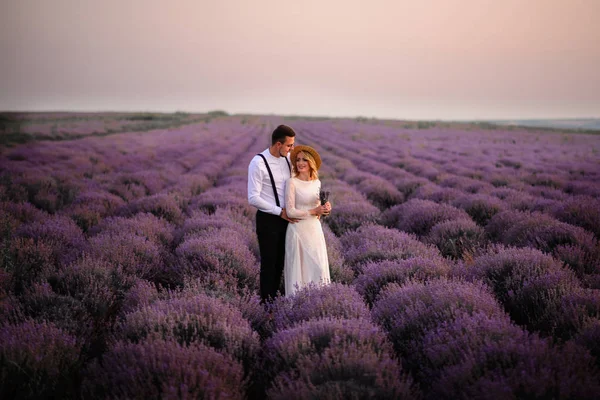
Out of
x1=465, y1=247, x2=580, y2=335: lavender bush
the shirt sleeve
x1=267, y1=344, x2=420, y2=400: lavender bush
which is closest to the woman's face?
the shirt sleeve

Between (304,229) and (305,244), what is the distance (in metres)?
0.13

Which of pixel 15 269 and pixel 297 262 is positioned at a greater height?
pixel 297 262

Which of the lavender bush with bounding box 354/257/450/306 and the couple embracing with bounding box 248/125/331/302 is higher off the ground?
the couple embracing with bounding box 248/125/331/302

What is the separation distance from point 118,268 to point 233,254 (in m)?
1.09

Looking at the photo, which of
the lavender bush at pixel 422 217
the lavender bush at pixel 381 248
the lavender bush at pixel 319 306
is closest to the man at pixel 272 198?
the lavender bush at pixel 319 306

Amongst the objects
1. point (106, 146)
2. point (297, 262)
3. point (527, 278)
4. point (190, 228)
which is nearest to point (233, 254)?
point (297, 262)

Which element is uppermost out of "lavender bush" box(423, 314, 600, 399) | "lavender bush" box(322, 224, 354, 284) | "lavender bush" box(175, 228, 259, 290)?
"lavender bush" box(423, 314, 600, 399)

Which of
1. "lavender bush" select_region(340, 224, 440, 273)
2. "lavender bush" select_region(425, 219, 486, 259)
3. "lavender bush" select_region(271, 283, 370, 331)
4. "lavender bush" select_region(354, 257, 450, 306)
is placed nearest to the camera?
"lavender bush" select_region(271, 283, 370, 331)

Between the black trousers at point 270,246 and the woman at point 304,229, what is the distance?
0.14m

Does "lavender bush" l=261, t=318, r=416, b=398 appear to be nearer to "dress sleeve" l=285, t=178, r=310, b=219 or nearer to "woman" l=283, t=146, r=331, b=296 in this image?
"woman" l=283, t=146, r=331, b=296

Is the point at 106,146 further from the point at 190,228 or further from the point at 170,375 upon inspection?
the point at 170,375

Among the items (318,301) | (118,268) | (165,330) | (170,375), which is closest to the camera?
(170,375)

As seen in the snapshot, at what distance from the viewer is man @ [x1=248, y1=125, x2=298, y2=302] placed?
11.4ft

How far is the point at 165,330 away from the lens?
8.07 feet
